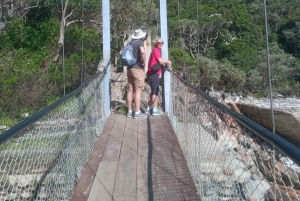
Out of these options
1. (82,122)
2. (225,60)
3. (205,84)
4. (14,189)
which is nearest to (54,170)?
(14,189)

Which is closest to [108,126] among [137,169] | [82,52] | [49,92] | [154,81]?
[154,81]

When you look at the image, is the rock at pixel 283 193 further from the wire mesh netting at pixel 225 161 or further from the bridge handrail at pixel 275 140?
the bridge handrail at pixel 275 140

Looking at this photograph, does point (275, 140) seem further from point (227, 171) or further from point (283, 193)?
point (227, 171)

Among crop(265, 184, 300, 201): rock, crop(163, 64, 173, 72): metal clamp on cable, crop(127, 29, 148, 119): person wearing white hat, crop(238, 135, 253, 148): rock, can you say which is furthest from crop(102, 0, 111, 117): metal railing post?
crop(265, 184, 300, 201): rock

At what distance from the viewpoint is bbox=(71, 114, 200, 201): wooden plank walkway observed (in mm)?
2420

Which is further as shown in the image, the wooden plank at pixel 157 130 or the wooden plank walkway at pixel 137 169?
the wooden plank at pixel 157 130

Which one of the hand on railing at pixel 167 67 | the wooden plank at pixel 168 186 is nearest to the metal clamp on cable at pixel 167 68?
the hand on railing at pixel 167 67

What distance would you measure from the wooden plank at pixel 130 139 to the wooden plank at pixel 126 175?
2.7 inches

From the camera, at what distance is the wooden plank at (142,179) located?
2400 millimetres

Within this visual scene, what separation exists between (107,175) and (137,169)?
0.20 meters

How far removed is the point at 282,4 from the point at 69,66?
2010cm

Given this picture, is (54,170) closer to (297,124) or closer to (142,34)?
(142,34)

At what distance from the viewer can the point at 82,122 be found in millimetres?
2873

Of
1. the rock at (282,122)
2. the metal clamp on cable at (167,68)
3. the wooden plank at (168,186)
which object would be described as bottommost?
the rock at (282,122)
